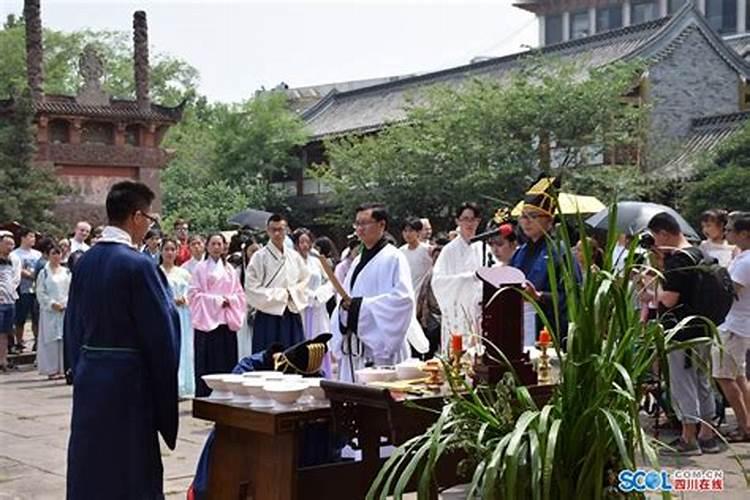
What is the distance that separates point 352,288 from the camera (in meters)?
6.33

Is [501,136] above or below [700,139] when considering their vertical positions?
below

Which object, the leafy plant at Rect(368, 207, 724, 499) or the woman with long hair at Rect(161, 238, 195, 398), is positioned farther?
the woman with long hair at Rect(161, 238, 195, 398)

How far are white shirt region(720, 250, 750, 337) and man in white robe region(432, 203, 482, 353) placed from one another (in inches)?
76.6

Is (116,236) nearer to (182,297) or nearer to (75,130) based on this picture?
(182,297)

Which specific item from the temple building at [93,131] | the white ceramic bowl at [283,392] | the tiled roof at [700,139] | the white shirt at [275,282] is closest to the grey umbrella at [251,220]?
the white shirt at [275,282]

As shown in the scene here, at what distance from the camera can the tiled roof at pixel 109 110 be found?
89.0 feet

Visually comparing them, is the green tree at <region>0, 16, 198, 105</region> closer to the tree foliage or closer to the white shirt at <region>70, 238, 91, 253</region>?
the tree foliage

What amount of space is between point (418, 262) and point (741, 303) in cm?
338

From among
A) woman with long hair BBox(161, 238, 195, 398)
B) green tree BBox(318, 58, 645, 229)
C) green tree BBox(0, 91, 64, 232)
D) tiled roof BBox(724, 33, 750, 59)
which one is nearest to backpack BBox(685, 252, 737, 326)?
woman with long hair BBox(161, 238, 195, 398)

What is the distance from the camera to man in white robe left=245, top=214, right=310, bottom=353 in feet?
28.4

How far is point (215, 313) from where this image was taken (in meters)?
9.62

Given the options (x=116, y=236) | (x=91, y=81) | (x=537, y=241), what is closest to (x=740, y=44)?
(x=91, y=81)

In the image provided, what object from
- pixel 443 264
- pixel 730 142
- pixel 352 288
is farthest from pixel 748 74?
pixel 352 288

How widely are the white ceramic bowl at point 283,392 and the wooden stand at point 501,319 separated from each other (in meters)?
0.75
